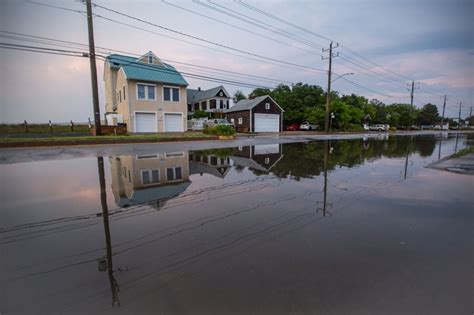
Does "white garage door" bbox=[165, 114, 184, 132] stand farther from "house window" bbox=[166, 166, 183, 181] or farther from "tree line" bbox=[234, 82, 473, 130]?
"tree line" bbox=[234, 82, 473, 130]

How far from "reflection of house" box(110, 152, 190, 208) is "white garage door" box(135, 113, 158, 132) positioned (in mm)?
16775

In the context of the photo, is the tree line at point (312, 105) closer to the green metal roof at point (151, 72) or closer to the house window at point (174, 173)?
the green metal roof at point (151, 72)

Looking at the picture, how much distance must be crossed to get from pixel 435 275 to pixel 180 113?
27.7 m

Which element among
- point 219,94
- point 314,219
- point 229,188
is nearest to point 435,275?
point 314,219

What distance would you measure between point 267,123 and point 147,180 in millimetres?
33229

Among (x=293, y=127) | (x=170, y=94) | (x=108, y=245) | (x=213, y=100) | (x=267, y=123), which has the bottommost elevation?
(x=108, y=245)

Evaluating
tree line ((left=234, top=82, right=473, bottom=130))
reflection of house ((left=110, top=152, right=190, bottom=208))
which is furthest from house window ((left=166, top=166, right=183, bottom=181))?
tree line ((left=234, top=82, right=473, bottom=130))

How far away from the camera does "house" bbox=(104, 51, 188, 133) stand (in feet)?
81.6

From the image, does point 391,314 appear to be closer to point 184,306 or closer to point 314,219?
point 184,306

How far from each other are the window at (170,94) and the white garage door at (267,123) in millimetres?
13657

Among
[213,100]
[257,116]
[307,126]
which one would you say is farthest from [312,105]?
[213,100]

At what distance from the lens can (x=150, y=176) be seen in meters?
7.11

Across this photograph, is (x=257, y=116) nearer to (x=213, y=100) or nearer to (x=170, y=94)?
(x=170, y=94)

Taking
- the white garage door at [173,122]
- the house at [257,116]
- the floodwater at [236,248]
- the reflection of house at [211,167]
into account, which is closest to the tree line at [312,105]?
Result: the house at [257,116]
